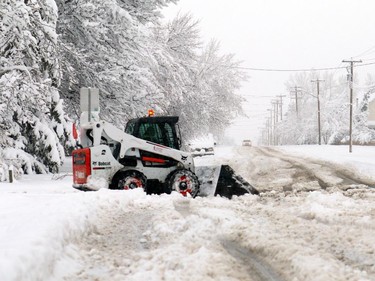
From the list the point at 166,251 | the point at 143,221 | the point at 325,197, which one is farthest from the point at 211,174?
the point at 166,251

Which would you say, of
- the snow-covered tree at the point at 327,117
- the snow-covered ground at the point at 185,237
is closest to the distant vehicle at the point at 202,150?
the snow-covered ground at the point at 185,237

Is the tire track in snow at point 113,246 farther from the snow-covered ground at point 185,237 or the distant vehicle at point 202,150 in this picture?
the distant vehicle at point 202,150

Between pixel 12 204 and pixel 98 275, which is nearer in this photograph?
pixel 98 275

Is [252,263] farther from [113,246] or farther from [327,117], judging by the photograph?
[327,117]

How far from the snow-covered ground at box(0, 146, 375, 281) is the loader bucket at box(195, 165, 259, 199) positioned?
3.32 ft

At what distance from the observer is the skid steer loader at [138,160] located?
931cm

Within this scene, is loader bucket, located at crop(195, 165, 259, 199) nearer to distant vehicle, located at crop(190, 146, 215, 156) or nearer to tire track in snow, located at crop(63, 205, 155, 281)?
tire track in snow, located at crop(63, 205, 155, 281)

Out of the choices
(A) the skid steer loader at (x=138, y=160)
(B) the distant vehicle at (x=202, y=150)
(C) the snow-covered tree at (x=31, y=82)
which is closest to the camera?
(A) the skid steer loader at (x=138, y=160)

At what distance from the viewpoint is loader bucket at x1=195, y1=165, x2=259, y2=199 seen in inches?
394

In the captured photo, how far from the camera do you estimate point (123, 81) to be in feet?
51.2

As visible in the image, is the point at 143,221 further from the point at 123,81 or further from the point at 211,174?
the point at 123,81

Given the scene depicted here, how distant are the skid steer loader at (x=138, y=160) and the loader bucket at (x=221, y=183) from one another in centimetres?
2

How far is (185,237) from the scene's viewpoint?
17.8 feet

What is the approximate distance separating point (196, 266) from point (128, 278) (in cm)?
70
